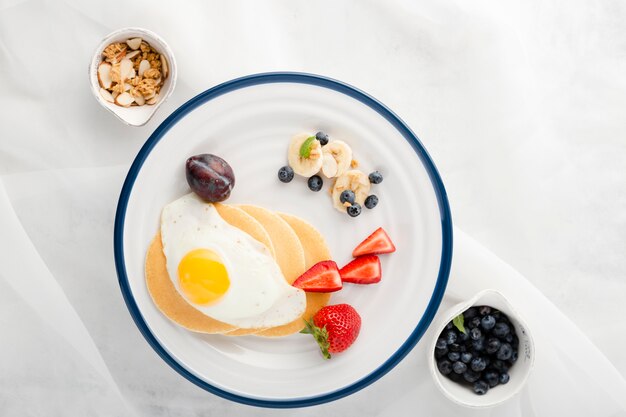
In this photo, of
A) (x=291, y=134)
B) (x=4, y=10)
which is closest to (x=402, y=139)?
(x=291, y=134)

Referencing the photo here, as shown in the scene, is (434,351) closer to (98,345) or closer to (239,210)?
(239,210)

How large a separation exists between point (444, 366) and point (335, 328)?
416mm

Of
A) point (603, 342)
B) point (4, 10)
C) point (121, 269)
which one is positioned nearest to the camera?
point (121, 269)

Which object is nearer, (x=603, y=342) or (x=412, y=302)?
(x=412, y=302)

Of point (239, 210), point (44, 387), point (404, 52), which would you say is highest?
point (404, 52)

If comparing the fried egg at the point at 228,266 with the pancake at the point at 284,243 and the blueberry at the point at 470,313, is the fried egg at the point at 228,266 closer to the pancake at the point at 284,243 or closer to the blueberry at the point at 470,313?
the pancake at the point at 284,243

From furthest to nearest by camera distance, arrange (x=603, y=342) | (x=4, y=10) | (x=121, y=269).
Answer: (x=603, y=342) → (x=4, y=10) → (x=121, y=269)

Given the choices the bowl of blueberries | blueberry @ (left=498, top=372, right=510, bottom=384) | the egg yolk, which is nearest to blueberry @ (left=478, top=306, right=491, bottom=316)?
the bowl of blueberries

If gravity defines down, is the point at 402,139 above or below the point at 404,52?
below

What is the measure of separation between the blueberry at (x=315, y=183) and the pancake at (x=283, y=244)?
0.15 metres

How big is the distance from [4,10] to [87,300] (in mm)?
1086

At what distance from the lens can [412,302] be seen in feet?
6.94

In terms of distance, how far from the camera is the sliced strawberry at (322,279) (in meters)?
2.06

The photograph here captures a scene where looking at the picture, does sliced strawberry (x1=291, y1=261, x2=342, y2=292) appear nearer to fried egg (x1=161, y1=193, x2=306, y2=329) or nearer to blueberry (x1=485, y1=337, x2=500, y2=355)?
fried egg (x1=161, y1=193, x2=306, y2=329)
